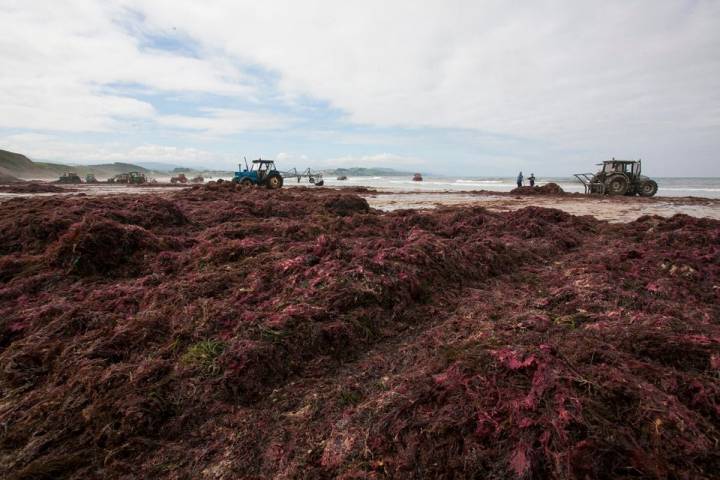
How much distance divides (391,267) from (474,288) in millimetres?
1227

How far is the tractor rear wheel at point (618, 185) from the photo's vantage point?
21.4 metres

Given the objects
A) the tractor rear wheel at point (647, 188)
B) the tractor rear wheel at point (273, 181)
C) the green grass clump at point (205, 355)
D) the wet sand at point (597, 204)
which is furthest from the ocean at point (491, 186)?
the green grass clump at point (205, 355)

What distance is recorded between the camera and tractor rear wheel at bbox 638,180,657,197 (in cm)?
2177

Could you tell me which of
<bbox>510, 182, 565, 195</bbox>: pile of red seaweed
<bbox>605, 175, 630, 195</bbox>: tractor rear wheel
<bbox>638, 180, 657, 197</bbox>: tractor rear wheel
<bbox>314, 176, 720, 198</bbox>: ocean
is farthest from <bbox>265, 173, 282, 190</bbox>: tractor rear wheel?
<bbox>638, 180, 657, 197</bbox>: tractor rear wheel

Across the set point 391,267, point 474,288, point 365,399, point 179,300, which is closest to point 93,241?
point 179,300

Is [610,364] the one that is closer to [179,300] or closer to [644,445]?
[644,445]

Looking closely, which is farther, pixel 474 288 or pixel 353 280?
pixel 474 288

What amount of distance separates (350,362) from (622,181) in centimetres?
2463

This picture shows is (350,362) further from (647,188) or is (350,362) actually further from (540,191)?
(647,188)

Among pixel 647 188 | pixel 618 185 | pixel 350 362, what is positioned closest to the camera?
pixel 350 362

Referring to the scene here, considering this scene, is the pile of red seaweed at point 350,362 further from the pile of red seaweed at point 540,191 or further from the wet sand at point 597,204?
the pile of red seaweed at point 540,191

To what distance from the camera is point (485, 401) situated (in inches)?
86.7

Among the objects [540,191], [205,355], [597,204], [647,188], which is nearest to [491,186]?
[540,191]

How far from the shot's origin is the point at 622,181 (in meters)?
21.5
